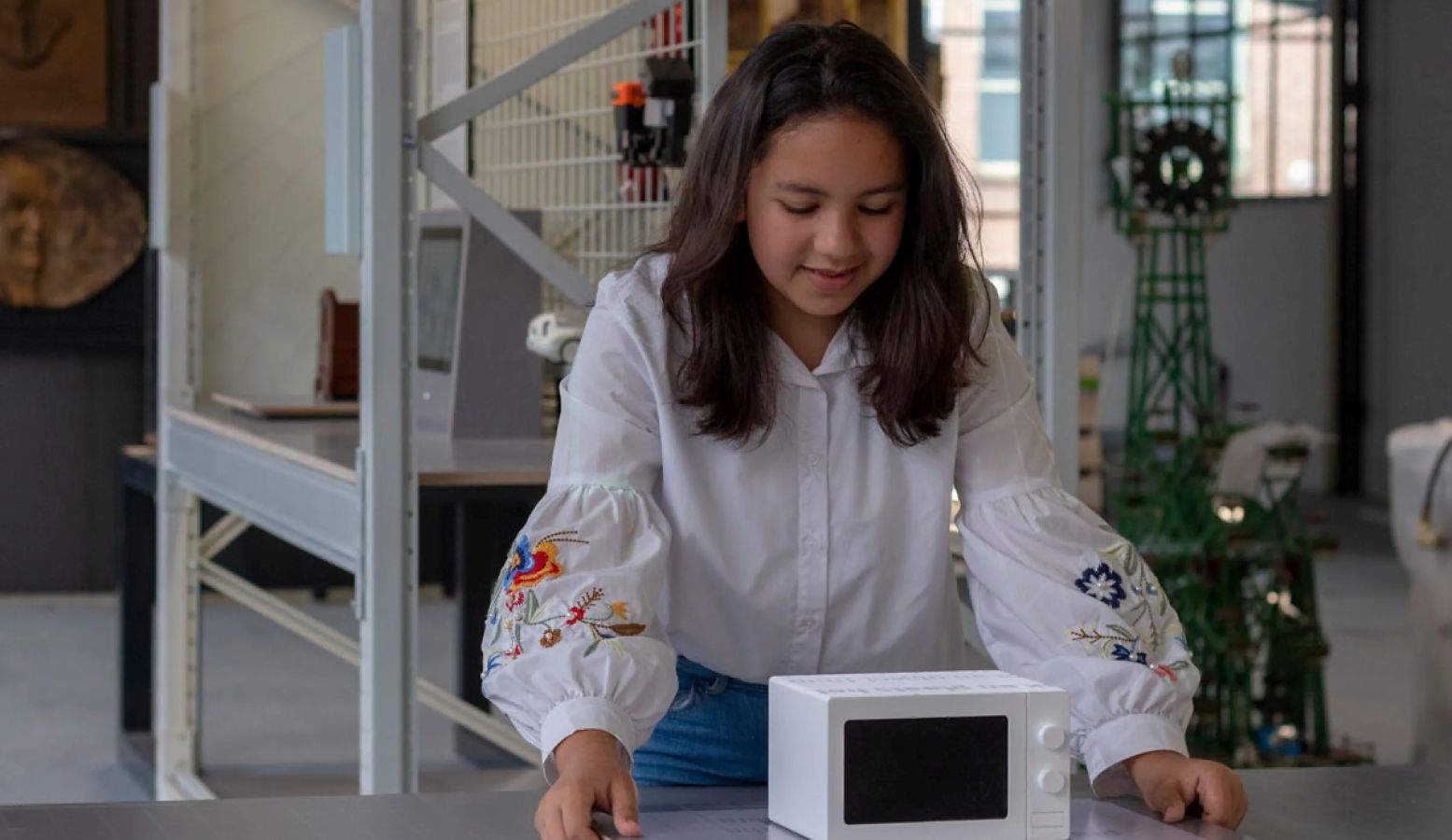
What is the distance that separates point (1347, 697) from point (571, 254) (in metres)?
3.25

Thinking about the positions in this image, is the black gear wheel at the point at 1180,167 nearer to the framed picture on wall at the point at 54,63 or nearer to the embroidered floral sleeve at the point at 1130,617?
the embroidered floral sleeve at the point at 1130,617

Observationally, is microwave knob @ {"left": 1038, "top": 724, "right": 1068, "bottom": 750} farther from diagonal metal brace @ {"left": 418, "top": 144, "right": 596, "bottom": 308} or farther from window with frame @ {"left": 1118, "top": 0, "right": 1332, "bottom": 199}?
window with frame @ {"left": 1118, "top": 0, "right": 1332, "bottom": 199}

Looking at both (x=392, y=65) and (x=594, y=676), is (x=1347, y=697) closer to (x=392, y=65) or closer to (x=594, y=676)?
(x=392, y=65)

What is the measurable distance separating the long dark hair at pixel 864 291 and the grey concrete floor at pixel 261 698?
2.57m

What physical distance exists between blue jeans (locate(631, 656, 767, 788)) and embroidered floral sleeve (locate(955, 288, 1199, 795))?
0.18m

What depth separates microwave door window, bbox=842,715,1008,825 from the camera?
3.57 ft

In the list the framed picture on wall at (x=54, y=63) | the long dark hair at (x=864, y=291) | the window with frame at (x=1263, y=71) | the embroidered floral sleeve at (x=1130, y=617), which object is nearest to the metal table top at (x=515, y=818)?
the embroidered floral sleeve at (x=1130, y=617)

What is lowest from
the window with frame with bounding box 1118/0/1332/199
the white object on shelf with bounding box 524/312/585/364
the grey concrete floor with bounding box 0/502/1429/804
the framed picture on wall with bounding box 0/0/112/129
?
the grey concrete floor with bounding box 0/502/1429/804

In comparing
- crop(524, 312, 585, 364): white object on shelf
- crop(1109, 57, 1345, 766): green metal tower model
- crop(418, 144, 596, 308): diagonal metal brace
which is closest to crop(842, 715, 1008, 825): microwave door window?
crop(418, 144, 596, 308): diagonal metal brace

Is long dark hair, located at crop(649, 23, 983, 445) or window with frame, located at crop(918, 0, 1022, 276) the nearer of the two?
long dark hair, located at crop(649, 23, 983, 445)

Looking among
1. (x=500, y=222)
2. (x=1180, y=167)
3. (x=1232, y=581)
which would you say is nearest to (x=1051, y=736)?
(x=500, y=222)

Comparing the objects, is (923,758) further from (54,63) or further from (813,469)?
(54,63)

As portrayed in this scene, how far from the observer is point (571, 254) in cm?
322

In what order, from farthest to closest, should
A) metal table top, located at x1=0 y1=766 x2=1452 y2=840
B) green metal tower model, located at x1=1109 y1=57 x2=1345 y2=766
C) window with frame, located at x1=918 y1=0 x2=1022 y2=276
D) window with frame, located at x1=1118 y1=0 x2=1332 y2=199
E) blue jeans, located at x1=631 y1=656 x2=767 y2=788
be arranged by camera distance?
window with frame, located at x1=918 y1=0 x2=1022 y2=276
window with frame, located at x1=1118 y1=0 x2=1332 y2=199
green metal tower model, located at x1=1109 y1=57 x2=1345 y2=766
blue jeans, located at x1=631 y1=656 x2=767 y2=788
metal table top, located at x1=0 y1=766 x2=1452 y2=840
